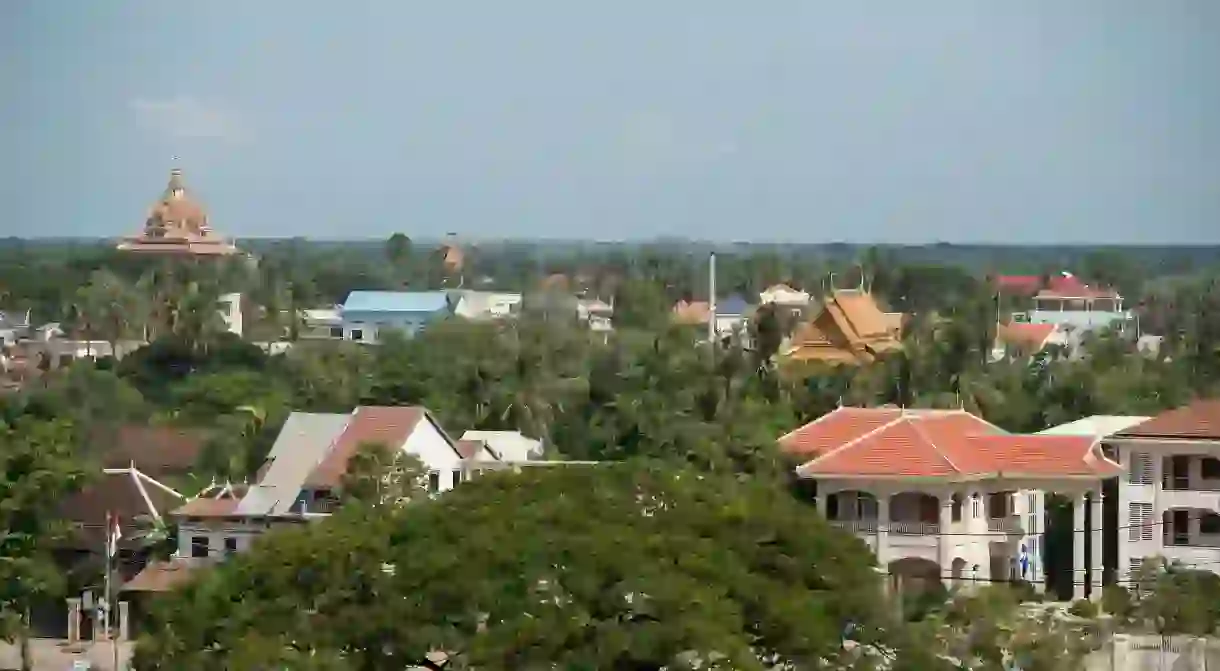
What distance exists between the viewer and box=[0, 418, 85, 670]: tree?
32.8 metres

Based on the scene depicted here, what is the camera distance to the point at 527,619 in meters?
19.3

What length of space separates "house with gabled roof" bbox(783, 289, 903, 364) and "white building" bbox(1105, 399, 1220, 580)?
24.8 meters

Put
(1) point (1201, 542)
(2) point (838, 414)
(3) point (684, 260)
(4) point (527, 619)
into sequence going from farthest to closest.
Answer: (3) point (684, 260) < (2) point (838, 414) < (1) point (1201, 542) < (4) point (527, 619)

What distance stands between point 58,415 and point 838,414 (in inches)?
633

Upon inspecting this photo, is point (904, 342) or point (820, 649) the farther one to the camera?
point (904, 342)

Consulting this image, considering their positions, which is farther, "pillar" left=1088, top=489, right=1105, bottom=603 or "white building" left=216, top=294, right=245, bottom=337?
"white building" left=216, top=294, right=245, bottom=337

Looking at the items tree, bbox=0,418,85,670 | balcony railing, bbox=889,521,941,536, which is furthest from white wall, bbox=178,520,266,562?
balcony railing, bbox=889,521,941,536

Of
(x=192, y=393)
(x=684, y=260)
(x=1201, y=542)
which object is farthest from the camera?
(x=684, y=260)

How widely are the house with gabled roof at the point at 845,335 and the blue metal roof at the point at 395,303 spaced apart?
30.7 metres

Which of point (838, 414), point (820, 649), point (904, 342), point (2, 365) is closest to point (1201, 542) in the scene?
point (838, 414)

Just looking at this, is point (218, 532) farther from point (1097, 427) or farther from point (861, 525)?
point (1097, 427)

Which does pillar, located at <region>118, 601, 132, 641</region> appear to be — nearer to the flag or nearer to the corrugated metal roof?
the flag

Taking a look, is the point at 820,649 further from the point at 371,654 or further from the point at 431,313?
the point at 431,313

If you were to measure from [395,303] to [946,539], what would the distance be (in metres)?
64.6
